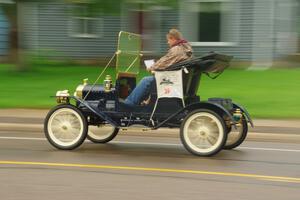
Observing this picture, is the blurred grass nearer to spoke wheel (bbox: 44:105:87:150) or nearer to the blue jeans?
the blue jeans

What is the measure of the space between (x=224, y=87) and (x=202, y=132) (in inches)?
303

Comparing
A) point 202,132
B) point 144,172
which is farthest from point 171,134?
point 144,172

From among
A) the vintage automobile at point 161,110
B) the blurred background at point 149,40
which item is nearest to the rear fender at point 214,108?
the vintage automobile at point 161,110

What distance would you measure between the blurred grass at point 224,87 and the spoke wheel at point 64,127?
5.08m

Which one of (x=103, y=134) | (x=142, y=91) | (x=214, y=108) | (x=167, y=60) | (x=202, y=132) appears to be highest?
(x=167, y=60)

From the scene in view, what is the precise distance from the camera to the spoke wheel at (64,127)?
9.41 metres

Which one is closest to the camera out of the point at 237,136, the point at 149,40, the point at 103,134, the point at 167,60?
the point at 167,60

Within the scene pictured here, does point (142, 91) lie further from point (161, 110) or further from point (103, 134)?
point (103, 134)

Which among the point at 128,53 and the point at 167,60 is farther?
the point at 128,53

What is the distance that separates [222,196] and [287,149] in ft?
12.2

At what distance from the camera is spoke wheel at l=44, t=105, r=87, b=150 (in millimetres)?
9406

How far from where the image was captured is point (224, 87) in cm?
1652

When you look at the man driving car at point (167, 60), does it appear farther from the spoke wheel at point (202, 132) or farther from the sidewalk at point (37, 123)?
the sidewalk at point (37, 123)

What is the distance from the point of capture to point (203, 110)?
8906 mm
